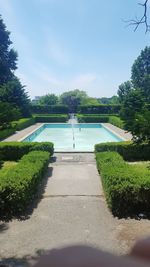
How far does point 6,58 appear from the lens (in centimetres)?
5072

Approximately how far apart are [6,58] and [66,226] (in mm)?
47286

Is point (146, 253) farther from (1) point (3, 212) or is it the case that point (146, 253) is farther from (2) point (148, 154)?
(2) point (148, 154)

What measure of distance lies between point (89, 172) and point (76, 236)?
6125mm

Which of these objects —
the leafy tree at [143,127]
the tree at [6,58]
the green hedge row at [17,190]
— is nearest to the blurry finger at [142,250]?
the green hedge row at [17,190]

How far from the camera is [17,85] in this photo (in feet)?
135

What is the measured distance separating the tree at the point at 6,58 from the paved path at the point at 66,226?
4132 cm

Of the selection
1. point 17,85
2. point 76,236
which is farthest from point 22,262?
point 17,85

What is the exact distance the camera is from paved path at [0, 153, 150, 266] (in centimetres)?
568

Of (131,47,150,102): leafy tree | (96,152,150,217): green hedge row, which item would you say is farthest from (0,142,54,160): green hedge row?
(131,47,150,102): leafy tree

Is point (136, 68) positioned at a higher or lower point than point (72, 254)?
higher

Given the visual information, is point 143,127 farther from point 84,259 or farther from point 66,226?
point 84,259

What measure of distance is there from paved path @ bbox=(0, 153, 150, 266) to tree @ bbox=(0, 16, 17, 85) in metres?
41.3

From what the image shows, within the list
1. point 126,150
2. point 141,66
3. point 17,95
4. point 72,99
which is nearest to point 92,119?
point 17,95

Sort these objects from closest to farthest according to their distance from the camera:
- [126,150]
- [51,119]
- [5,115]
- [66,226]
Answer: [66,226] → [5,115] → [126,150] → [51,119]
